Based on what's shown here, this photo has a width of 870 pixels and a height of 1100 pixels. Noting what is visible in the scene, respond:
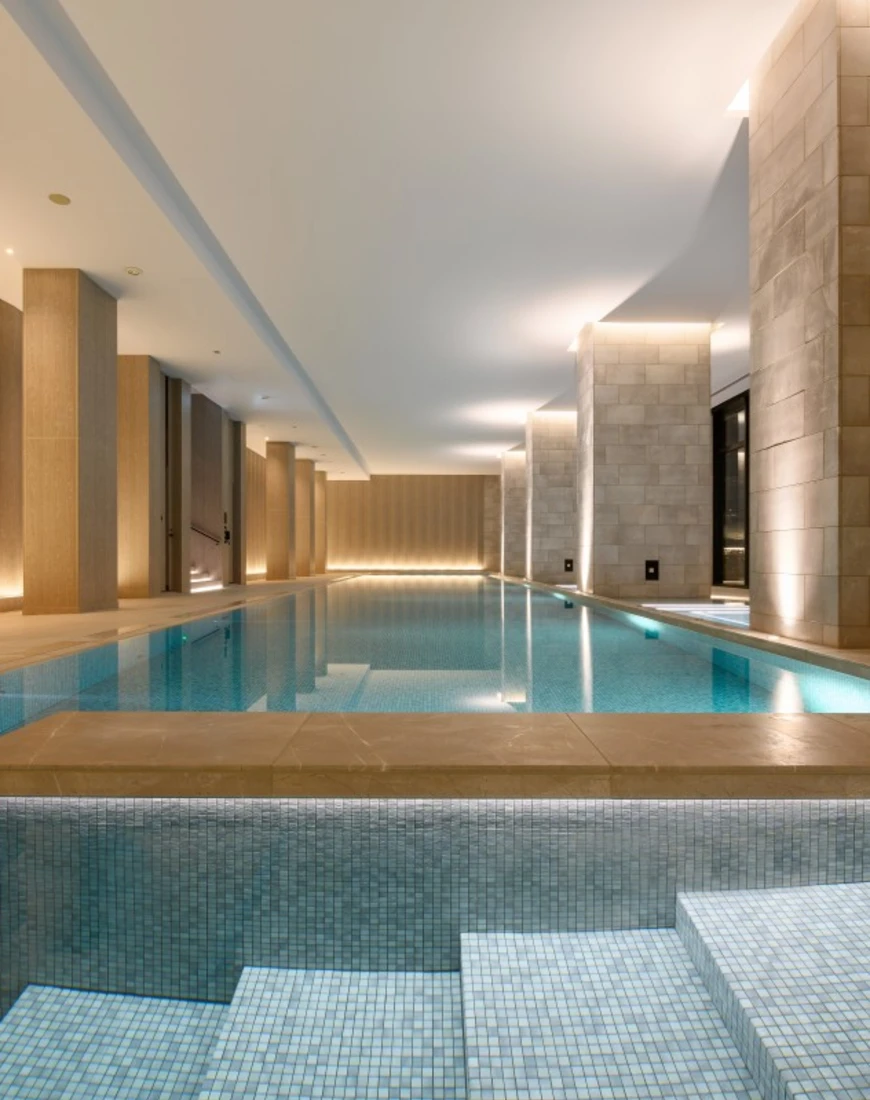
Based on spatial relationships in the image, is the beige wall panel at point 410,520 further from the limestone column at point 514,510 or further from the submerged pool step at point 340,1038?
the submerged pool step at point 340,1038

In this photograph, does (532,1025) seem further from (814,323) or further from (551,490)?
(551,490)

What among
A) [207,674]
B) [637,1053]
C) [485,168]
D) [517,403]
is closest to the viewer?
[637,1053]

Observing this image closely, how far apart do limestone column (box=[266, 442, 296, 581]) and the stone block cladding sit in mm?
12056

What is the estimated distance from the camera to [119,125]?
643 cm

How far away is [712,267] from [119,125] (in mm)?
6663

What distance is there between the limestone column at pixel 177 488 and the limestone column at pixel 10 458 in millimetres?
3559

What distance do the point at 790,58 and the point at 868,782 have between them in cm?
541

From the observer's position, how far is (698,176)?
291 inches

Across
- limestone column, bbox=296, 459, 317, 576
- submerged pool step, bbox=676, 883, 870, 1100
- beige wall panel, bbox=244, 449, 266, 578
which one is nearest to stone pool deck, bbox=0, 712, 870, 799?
submerged pool step, bbox=676, 883, 870, 1100

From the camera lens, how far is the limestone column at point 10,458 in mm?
10477

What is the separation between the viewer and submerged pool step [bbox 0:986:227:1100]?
1827 millimetres

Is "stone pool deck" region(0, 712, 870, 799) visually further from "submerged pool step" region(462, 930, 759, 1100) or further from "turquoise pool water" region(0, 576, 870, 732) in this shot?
"turquoise pool water" region(0, 576, 870, 732)

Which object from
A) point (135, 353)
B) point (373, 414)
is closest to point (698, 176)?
point (135, 353)

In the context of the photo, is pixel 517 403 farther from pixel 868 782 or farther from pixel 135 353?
pixel 868 782
